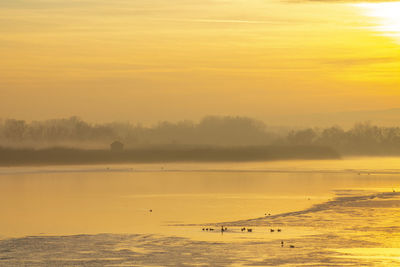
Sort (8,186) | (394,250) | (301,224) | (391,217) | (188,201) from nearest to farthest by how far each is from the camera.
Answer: (394,250), (301,224), (391,217), (188,201), (8,186)

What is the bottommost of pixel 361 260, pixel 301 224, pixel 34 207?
pixel 361 260

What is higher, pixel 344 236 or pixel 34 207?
pixel 34 207

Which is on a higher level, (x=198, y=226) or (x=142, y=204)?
(x=142, y=204)

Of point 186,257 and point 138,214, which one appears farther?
point 138,214

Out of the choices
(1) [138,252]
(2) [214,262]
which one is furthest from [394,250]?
(1) [138,252]

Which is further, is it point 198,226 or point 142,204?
point 142,204

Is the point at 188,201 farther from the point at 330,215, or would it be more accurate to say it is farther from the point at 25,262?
the point at 25,262

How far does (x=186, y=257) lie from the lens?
27016 millimetres

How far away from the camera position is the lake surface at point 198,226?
27078mm

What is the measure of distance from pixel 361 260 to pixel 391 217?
13.2 m

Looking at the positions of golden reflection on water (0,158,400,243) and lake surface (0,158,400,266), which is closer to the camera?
lake surface (0,158,400,266)

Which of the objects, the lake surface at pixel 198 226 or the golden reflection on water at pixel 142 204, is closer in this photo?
the lake surface at pixel 198 226

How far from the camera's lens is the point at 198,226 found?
35.2 meters

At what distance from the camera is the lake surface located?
88.8 ft
